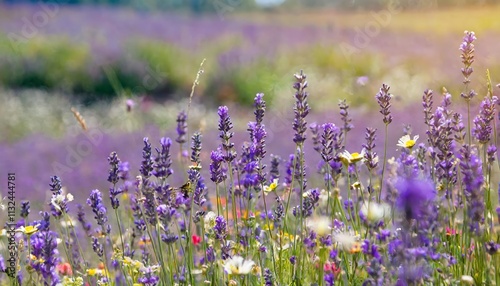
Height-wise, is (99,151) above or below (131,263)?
above

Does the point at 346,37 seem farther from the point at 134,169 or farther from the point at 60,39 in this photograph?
the point at 134,169

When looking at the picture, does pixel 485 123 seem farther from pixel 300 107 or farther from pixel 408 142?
pixel 300 107

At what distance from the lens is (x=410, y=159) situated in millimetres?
2068

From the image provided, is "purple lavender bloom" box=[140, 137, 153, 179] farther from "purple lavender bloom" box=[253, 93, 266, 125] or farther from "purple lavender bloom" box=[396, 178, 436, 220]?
"purple lavender bloom" box=[396, 178, 436, 220]

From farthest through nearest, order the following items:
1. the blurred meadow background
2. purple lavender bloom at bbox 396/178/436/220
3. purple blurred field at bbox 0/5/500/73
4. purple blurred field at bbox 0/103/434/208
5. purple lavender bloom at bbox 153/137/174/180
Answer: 1. purple blurred field at bbox 0/5/500/73
2. the blurred meadow background
3. purple blurred field at bbox 0/103/434/208
4. purple lavender bloom at bbox 153/137/174/180
5. purple lavender bloom at bbox 396/178/436/220

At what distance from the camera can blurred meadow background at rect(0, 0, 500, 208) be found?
6.86 meters

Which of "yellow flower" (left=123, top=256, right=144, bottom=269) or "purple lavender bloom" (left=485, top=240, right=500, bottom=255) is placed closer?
"purple lavender bloom" (left=485, top=240, right=500, bottom=255)

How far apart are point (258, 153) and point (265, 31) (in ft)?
42.6

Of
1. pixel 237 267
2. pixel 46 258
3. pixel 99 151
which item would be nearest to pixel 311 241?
pixel 237 267

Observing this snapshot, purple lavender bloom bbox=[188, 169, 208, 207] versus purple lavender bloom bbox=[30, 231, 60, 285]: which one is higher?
purple lavender bloom bbox=[188, 169, 208, 207]

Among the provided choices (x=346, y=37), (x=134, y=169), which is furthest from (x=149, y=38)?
(x=134, y=169)

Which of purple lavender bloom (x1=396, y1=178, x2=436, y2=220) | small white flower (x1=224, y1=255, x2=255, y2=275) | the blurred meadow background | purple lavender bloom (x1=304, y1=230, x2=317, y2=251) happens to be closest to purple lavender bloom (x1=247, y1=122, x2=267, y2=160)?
purple lavender bloom (x1=304, y1=230, x2=317, y2=251)

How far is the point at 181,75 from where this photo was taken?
37.1ft

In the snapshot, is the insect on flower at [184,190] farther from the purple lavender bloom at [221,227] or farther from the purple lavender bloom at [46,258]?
the purple lavender bloom at [46,258]
